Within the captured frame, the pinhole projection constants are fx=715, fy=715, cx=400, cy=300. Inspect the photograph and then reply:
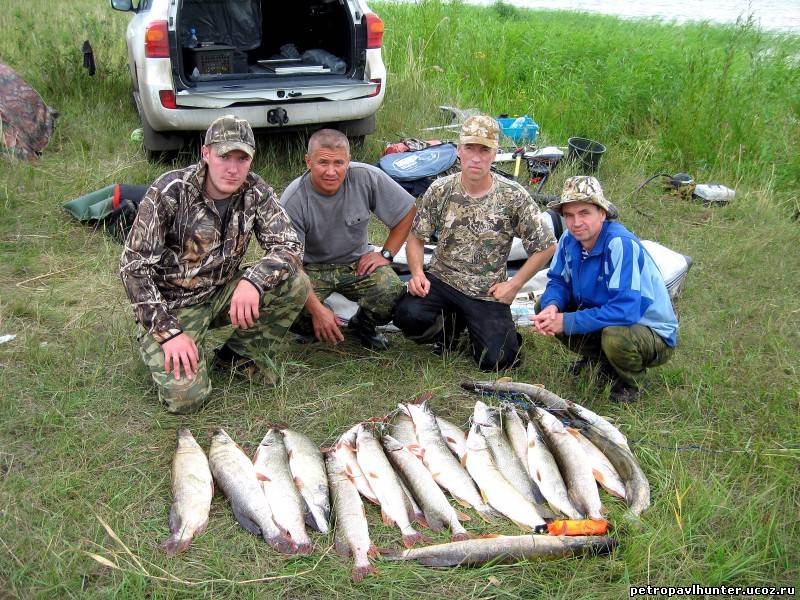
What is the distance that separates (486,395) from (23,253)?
12.1ft

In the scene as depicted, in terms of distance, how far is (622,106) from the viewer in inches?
364

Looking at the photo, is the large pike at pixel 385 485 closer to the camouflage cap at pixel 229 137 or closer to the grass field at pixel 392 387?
the grass field at pixel 392 387

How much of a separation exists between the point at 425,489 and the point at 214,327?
66.2 inches

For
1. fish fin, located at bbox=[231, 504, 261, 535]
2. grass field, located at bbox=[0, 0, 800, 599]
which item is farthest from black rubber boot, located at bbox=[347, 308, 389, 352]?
fish fin, located at bbox=[231, 504, 261, 535]

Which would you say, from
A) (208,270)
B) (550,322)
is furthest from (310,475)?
(550,322)

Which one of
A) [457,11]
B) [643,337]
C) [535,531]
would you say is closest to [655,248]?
[643,337]

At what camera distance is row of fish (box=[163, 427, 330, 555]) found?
9.79 ft

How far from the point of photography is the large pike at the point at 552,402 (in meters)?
3.70

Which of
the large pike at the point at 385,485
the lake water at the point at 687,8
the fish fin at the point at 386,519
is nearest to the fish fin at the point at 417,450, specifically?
the large pike at the point at 385,485

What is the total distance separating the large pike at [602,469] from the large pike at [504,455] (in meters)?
0.31

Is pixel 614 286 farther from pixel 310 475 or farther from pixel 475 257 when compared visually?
pixel 310 475

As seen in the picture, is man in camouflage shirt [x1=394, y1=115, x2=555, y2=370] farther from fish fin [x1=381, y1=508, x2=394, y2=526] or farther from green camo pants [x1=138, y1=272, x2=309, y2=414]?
fish fin [x1=381, y1=508, x2=394, y2=526]

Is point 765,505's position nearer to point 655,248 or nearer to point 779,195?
point 655,248

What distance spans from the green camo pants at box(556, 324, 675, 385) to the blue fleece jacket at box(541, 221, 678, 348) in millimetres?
42
